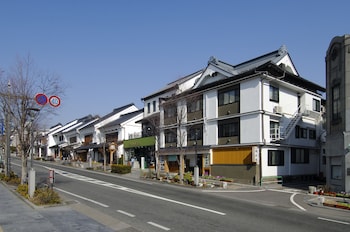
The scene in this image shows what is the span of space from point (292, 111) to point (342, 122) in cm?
1122

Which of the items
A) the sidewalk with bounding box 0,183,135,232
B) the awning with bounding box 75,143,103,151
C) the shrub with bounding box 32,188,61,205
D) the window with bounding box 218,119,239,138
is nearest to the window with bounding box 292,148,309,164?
the window with bounding box 218,119,239,138

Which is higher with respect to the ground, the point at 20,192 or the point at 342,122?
the point at 342,122

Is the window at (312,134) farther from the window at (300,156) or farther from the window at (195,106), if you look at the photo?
the window at (195,106)

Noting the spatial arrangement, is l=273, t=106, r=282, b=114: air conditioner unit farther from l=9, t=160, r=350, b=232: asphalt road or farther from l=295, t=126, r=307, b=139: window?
l=9, t=160, r=350, b=232: asphalt road

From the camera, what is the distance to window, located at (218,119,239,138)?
96.7 feet

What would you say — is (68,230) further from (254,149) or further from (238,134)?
(238,134)

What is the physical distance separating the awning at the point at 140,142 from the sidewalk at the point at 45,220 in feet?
89.0

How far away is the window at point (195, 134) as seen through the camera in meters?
33.3

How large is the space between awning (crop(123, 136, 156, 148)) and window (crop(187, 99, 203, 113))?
280 inches

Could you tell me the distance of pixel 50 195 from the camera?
13.4m

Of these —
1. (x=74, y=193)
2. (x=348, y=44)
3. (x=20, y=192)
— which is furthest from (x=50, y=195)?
(x=348, y=44)

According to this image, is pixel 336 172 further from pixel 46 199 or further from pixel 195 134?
pixel 46 199

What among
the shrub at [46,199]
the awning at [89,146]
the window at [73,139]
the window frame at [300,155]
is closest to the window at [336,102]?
the window frame at [300,155]

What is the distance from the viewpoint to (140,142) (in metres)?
42.7
